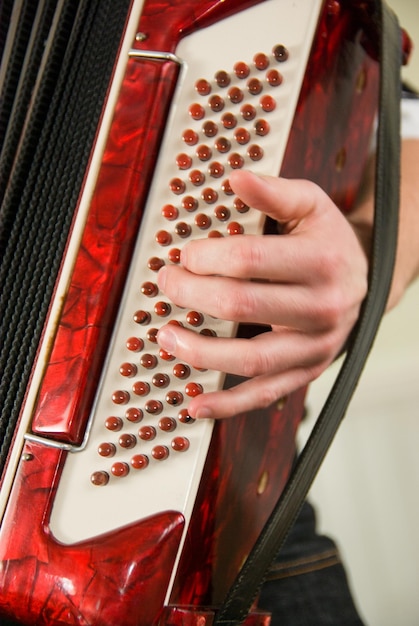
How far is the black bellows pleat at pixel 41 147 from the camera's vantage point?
60cm

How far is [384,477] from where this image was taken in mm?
1544

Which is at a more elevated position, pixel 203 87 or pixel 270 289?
pixel 203 87

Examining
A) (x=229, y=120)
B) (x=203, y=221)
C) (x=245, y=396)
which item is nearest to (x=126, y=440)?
(x=245, y=396)

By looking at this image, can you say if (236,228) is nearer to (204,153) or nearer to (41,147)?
(204,153)

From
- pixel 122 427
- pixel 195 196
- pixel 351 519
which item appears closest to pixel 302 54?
pixel 195 196

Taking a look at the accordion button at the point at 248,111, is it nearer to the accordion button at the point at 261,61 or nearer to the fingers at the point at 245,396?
the accordion button at the point at 261,61

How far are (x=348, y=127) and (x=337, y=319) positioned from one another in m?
0.29

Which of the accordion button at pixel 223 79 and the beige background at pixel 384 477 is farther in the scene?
the beige background at pixel 384 477

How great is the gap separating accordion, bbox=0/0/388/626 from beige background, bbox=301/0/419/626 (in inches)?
40.9

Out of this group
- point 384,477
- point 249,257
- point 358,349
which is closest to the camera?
point 249,257

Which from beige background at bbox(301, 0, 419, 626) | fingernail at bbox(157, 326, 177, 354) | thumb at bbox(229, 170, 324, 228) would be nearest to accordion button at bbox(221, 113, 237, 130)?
thumb at bbox(229, 170, 324, 228)

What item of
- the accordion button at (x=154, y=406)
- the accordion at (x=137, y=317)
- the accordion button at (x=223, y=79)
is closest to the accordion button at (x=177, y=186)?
the accordion at (x=137, y=317)

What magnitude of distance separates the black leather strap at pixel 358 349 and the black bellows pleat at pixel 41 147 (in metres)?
0.28

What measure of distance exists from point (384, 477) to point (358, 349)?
1053 mm
